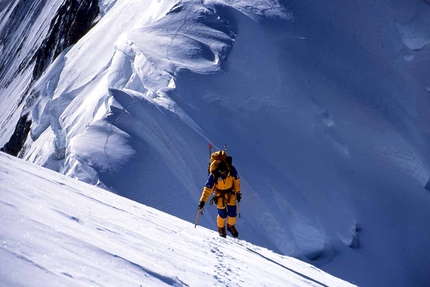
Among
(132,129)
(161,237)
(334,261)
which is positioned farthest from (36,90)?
(161,237)

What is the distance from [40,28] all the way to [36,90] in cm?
2273

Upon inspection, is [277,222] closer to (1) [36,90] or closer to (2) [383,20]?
(2) [383,20]

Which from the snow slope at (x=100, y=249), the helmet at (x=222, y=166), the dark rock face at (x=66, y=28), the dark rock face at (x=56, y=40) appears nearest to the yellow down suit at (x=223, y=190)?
the helmet at (x=222, y=166)

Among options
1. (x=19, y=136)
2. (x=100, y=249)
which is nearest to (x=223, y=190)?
(x=100, y=249)

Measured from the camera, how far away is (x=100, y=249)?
4258 millimetres

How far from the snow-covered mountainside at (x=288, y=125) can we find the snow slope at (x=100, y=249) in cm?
420

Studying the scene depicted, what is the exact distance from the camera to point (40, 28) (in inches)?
2009

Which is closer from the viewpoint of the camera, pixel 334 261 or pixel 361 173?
pixel 334 261

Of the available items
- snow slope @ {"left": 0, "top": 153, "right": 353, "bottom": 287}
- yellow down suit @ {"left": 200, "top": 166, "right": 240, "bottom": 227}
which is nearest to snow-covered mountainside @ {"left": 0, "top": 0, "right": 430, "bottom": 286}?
yellow down suit @ {"left": 200, "top": 166, "right": 240, "bottom": 227}

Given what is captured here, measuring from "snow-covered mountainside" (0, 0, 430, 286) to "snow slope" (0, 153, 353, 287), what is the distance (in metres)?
4.20

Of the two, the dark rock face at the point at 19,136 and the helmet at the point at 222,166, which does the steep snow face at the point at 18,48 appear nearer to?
A: the dark rock face at the point at 19,136

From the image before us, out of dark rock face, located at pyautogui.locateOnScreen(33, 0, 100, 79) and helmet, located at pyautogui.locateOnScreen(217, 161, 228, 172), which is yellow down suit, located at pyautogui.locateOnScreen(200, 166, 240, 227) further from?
dark rock face, located at pyautogui.locateOnScreen(33, 0, 100, 79)

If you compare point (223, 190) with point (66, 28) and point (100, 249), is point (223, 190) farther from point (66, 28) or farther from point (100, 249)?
point (66, 28)

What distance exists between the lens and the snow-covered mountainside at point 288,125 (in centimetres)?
1189
